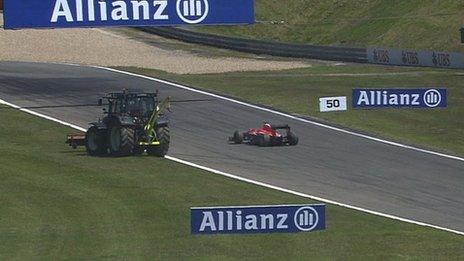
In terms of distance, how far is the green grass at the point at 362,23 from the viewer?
7006cm

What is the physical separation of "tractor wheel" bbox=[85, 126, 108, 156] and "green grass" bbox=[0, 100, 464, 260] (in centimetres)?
49

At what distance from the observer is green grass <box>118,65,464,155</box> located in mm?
39719

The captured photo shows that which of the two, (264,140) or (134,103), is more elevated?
(134,103)

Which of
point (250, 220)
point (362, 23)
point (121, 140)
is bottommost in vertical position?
point (121, 140)

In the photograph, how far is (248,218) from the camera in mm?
17781

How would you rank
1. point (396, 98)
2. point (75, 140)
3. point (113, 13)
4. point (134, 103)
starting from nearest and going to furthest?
point (113, 13) → point (396, 98) → point (134, 103) → point (75, 140)

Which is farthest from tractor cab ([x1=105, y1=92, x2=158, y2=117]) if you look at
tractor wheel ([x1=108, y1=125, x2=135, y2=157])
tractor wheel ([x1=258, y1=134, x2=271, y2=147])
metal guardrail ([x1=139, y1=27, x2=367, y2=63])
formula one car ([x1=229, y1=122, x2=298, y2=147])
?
metal guardrail ([x1=139, y1=27, x2=367, y2=63])

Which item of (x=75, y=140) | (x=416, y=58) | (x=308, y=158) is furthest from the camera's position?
(x=416, y=58)

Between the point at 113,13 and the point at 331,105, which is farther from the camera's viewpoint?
the point at 331,105

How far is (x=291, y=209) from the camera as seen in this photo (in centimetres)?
1806

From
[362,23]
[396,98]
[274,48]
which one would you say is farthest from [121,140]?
[362,23]

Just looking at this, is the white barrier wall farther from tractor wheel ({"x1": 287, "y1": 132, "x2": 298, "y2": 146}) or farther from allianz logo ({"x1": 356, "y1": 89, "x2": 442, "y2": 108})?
tractor wheel ({"x1": 287, "y1": 132, "x2": 298, "y2": 146})

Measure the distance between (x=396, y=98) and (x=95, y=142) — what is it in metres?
8.93

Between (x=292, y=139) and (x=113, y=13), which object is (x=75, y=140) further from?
(x=113, y=13)
